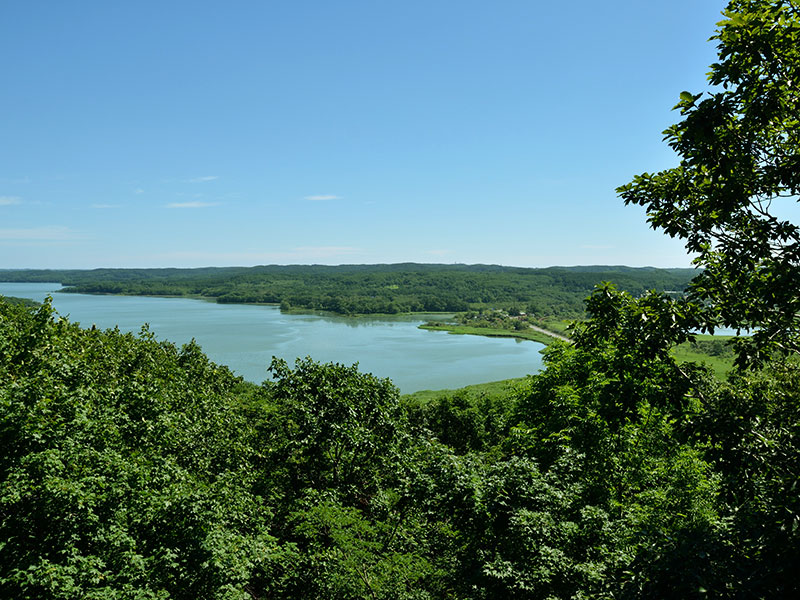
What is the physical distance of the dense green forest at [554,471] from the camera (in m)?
4.76

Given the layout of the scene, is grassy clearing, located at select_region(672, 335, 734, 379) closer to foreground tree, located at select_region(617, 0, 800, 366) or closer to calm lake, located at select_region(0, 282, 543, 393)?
calm lake, located at select_region(0, 282, 543, 393)

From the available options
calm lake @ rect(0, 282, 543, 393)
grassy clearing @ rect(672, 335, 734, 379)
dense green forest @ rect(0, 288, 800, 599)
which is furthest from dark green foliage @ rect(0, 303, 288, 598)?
grassy clearing @ rect(672, 335, 734, 379)

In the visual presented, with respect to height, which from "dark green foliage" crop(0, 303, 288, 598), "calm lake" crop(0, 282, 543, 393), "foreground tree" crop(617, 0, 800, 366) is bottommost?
"calm lake" crop(0, 282, 543, 393)

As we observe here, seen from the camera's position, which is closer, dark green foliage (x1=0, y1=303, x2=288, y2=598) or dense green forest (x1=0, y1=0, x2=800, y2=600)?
dense green forest (x1=0, y1=0, x2=800, y2=600)

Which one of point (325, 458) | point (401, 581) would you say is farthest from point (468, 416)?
point (401, 581)

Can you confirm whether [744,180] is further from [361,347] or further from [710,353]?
[710,353]

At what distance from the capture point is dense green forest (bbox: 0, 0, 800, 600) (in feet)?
15.6

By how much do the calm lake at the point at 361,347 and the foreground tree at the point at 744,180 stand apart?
1792 inches

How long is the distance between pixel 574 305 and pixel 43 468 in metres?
167

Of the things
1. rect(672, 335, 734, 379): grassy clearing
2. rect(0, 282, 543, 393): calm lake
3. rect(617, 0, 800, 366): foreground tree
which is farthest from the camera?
rect(672, 335, 734, 379): grassy clearing

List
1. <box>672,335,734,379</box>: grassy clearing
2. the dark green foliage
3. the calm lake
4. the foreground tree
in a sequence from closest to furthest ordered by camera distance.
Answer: the foreground tree, the dark green foliage, the calm lake, <box>672,335,734,379</box>: grassy clearing

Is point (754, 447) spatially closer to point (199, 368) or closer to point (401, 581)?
point (401, 581)

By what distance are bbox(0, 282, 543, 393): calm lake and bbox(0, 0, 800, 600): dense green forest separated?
38527 millimetres

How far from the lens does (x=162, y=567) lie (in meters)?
7.27
